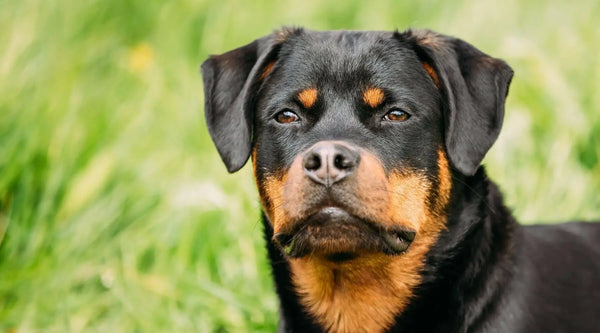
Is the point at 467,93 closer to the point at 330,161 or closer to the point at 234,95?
the point at 330,161

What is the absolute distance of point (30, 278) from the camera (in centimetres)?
410

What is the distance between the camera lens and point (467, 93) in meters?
3.10

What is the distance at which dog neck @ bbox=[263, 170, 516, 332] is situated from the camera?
313 cm

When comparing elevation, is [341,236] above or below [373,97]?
below

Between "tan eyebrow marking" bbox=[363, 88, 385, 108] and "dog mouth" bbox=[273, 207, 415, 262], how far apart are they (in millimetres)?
495

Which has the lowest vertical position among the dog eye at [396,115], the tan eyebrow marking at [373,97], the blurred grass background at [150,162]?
the blurred grass background at [150,162]

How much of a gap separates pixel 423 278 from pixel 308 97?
83 cm

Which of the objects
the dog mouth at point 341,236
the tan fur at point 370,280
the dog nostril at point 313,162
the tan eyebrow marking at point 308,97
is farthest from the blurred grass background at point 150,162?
the dog nostril at point 313,162

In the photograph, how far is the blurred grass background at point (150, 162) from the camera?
411cm

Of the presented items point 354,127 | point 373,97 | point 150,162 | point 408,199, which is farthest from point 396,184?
point 150,162

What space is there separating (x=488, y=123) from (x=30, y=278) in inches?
94.1

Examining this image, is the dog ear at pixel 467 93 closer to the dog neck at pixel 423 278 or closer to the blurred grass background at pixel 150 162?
the dog neck at pixel 423 278

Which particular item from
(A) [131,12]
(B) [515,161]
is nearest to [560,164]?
(B) [515,161]

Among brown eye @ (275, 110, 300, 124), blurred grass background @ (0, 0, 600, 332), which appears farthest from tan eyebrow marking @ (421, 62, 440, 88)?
blurred grass background @ (0, 0, 600, 332)
